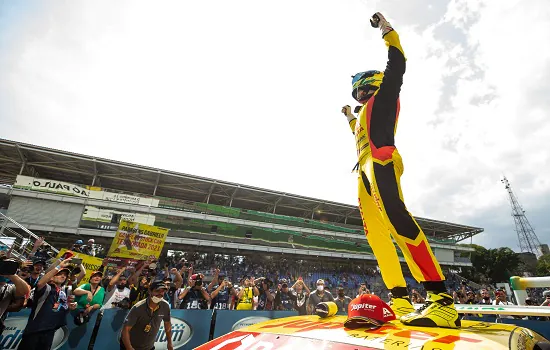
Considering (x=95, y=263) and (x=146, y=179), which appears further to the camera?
(x=146, y=179)

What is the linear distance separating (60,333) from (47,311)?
48cm

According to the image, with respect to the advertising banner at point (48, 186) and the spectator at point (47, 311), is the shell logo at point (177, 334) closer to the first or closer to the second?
the spectator at point (47, 311)

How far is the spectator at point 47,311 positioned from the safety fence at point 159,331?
254 millimetres

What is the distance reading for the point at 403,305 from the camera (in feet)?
7.30

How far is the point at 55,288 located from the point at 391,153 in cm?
494

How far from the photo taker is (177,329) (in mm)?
4805

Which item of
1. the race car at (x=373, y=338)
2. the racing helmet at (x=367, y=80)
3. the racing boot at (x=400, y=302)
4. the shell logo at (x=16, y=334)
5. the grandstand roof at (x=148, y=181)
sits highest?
the grandstand roof at (x=148, y=181)

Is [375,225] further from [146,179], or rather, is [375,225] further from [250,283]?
[146,179]

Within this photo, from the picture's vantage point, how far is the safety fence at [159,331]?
4.02 meters

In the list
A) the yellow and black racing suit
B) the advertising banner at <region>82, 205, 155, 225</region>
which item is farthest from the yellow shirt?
the advertising banner at <region>82, 205, 155, 225</region>

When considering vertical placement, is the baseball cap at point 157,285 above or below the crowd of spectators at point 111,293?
above

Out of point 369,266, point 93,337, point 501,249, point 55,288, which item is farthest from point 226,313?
point 501,249

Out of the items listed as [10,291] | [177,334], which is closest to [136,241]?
[177,334]

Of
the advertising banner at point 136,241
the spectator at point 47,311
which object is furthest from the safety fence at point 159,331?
the advertising banner at point 136,241
